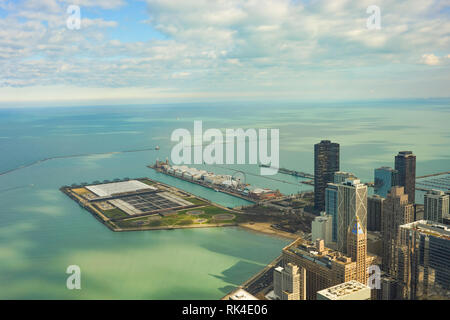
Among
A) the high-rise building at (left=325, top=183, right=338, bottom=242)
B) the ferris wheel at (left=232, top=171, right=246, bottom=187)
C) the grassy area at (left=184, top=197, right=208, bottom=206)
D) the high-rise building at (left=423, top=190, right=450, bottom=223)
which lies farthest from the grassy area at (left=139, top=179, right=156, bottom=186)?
the high-rise building at (left=423, top=190, right=450, bottom=223)

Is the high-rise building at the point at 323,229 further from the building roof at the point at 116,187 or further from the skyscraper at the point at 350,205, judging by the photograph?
the building roof at the point at 116,187

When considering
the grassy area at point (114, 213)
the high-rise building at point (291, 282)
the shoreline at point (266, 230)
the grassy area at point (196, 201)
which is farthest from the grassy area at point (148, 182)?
the high-rise building at point (291, 282)

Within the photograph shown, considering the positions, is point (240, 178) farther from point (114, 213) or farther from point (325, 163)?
point (114, 213)

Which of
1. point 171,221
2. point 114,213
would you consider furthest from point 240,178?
point 114,213

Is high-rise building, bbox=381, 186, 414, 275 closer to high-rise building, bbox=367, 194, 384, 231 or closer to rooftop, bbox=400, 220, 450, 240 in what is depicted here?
rooftop, bbox=400, 220, 450, 240
